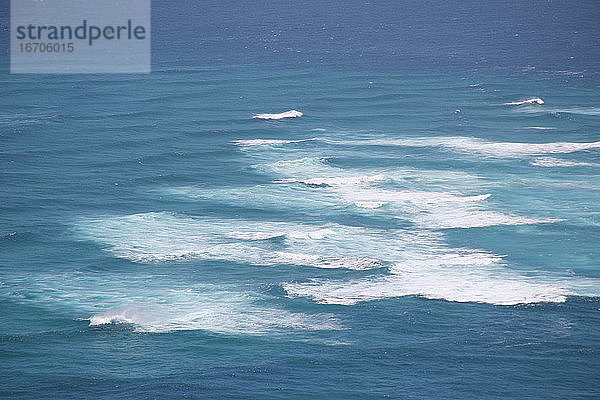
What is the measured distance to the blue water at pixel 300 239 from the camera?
157 feet

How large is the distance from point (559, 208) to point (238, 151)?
32.5 m

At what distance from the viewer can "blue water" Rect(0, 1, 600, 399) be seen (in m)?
47.8

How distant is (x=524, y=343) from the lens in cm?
4997

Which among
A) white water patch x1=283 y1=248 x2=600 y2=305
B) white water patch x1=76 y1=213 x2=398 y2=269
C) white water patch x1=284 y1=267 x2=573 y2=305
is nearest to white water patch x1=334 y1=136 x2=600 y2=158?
white water patch x1=76 y1=213 x2=398 y2=269

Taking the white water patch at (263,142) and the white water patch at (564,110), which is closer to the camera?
the white water patch at (263,142)

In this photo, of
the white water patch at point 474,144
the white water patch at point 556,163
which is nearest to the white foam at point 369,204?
the white water patch at point 556,163

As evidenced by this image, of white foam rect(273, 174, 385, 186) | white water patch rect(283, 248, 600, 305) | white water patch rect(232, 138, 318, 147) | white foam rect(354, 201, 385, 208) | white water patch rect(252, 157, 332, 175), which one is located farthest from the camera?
white water patch rect(232, 138, 318, 147)

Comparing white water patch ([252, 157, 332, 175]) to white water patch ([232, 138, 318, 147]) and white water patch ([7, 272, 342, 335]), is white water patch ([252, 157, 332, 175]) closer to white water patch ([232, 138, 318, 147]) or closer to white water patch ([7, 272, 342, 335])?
white water patch ([232, 138, 318, 147])

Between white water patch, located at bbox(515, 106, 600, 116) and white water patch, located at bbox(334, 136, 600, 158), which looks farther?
white water patch, located at bbox(515, 106, 600, 116)

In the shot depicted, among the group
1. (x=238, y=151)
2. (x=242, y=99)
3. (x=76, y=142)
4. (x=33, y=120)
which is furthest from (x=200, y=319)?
(x=242, y=99)

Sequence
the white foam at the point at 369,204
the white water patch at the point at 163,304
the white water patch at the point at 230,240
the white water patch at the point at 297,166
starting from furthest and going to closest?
1. the white water patch at the point at 297,166
2. the white foam at the point at 369,204
3. the white water patch at the point at 230,240
4. the white water patch at the point at 163,304

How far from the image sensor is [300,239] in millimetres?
65625

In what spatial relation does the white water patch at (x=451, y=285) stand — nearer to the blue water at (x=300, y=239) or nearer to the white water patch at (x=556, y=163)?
the blue water at (x=300, y=239)

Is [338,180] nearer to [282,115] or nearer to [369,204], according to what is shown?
[369,204]
